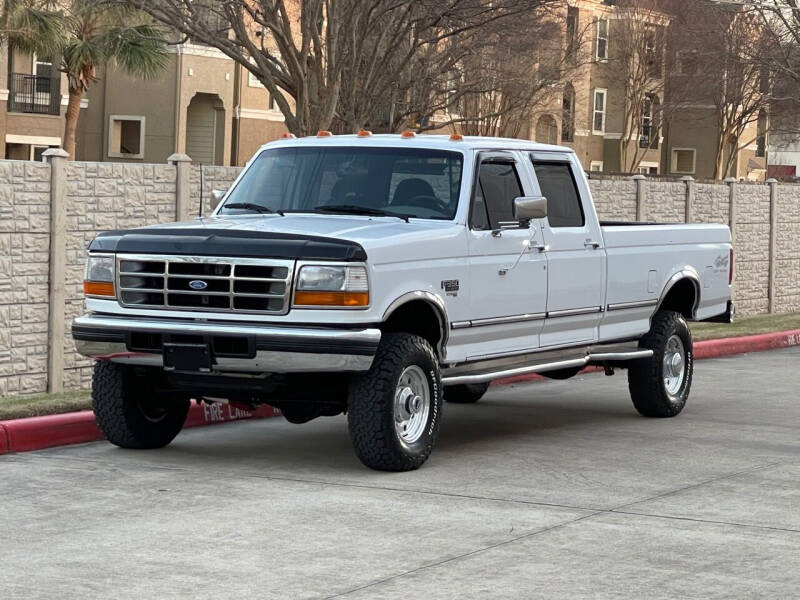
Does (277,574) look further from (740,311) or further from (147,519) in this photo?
(740,311)

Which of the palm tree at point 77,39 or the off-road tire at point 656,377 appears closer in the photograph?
the off-road tire at point 656,377

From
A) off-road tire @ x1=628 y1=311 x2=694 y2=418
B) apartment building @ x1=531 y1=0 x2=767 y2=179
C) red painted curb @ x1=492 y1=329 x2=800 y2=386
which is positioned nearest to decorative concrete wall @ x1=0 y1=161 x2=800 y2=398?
off-road tire @ x1=628 y1=311 x2=694 y2=418

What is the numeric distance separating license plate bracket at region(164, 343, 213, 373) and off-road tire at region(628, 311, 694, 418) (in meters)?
4.58

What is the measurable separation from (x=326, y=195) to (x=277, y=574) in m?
4.49

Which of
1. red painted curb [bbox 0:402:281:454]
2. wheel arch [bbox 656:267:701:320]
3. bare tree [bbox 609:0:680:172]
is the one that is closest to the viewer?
red painted curb [bbox 0:402:281:454]

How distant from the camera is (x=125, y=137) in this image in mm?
52094

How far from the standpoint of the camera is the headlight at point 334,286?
31.8ft

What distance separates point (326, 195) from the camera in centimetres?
1123

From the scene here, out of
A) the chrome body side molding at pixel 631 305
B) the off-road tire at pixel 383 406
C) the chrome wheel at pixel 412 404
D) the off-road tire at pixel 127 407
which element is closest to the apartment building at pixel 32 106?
the chrome body side molding at pixel 631 305

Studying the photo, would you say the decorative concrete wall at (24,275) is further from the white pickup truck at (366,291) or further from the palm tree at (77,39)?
the palm tree at (77,39)

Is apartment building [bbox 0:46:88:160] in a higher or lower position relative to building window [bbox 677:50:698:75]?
lower

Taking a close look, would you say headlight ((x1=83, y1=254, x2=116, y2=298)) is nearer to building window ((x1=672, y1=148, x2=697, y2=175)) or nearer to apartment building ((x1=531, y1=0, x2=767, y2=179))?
apartment building ((x1=531, y1=0, x2=767, y2=179))

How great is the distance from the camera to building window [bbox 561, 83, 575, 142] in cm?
6286

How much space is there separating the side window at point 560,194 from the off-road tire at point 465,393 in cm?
238
